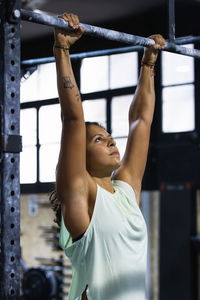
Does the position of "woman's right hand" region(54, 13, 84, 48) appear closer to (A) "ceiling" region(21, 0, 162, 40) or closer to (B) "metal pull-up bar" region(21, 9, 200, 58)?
(B) "metal pull-up bar" region(21, 9, 200, 58)

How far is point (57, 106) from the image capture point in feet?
27.6

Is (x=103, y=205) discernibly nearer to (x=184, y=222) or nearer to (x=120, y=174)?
(x=120, y=174)

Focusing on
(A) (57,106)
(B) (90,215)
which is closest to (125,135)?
(A) (57,106)

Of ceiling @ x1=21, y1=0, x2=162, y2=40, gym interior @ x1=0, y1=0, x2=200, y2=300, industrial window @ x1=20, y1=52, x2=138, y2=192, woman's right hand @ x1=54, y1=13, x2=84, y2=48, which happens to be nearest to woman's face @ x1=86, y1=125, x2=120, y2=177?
woman's right hand @ x1=54, y1=13, x2=84, y2=48

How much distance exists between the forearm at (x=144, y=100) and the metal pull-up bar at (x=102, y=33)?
228mm

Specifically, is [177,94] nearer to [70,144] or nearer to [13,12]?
[70,144]

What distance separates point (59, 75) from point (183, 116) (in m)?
5.26

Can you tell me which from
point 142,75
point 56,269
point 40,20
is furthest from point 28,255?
point 40,20

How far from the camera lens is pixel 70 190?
6.31 feet

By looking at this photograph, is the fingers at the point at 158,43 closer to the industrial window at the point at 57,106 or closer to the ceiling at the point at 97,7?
the ceiling at the point at 97,7

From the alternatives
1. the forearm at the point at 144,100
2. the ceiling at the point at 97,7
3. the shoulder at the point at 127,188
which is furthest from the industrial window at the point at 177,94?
the shoulder at the point at 127,188

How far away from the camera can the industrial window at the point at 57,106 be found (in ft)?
25.0

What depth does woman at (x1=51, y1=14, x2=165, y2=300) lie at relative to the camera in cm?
191

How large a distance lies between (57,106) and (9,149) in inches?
270
